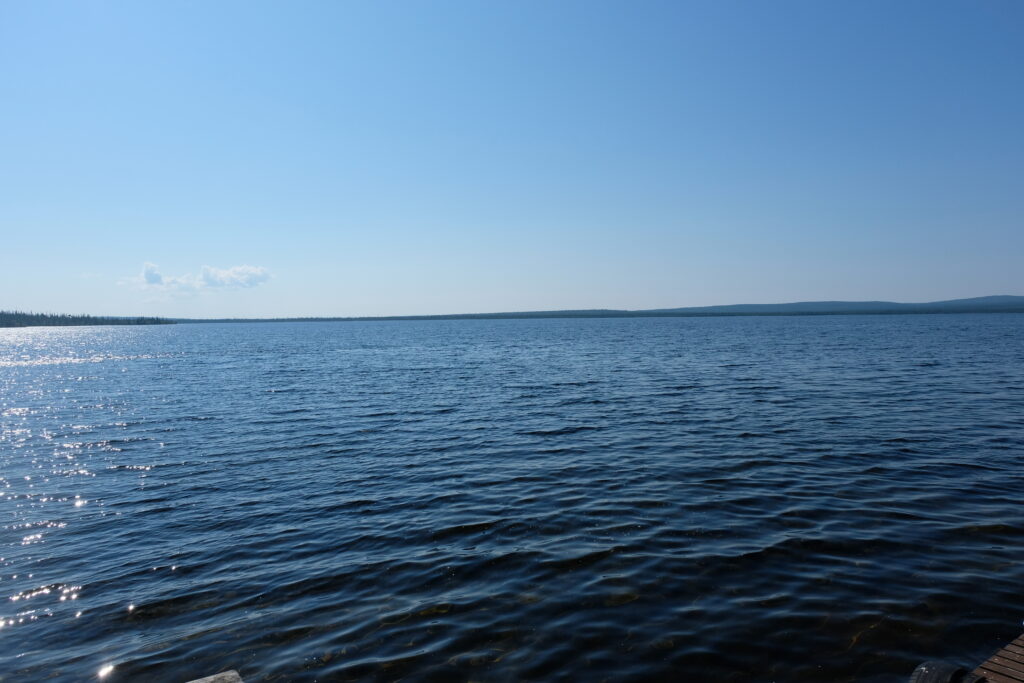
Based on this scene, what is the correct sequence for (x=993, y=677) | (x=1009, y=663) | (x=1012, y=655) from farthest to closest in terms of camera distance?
(x=1012, y=655)
(x=1009, y=663)
(x=993, y=677)

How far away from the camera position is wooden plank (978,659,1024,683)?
24.3ft

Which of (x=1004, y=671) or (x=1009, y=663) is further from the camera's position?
(x=1009, y=663)

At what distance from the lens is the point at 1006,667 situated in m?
7.63

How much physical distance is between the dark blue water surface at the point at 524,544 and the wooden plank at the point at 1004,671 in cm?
140

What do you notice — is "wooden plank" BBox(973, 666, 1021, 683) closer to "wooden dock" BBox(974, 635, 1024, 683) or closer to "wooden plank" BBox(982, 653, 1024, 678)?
"wooden dock" BBox(974, 635, 1024, 683)

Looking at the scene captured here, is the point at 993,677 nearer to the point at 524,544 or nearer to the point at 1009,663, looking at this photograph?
the point at 1009,663

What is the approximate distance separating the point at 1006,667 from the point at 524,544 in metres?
9.57

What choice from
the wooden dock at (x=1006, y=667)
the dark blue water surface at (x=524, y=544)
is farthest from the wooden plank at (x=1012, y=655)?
the dark blue water surface at (x=524, y=544)

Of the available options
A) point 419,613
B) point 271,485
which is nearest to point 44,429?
point 271,485

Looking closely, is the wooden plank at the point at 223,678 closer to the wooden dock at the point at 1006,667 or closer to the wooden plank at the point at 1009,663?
the wooden dock at the point at 1006,667

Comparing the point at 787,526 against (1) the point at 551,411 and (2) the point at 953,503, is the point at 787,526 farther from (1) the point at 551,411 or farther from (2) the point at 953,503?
(1) the point at 551,411

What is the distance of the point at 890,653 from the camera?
9.34 meters

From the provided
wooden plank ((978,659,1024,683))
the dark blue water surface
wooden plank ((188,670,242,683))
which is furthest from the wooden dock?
wooden plank ((188,670,242,683))

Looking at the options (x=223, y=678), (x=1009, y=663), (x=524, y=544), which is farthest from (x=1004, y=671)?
(x=223, y=678)
